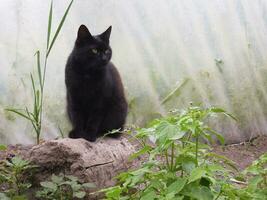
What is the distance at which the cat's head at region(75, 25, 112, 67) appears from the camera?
8.82 feet

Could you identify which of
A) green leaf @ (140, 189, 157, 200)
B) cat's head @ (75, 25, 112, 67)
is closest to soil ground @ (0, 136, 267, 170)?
cat's head @ (75, 25, 112, 67)

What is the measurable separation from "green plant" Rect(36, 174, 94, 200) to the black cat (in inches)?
18.6

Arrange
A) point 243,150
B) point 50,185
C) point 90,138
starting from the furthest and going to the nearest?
point 243,150 → point 90,138 → point 50,185

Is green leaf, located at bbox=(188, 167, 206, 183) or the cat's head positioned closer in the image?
green leaf, located at bbox=(188, 167, 206, 183)

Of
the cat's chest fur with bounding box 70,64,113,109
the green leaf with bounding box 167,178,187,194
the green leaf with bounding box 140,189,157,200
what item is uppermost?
the cat's chest fur with bounding box 70,64,113,109

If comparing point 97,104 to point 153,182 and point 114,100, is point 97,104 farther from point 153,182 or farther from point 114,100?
point 153,182

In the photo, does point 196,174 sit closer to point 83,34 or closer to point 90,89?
point 90,89

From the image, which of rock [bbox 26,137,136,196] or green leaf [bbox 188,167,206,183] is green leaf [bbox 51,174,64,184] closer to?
rock [bbox 26,137,136,196]

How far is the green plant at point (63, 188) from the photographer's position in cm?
205

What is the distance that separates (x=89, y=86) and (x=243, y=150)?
1.67 metres

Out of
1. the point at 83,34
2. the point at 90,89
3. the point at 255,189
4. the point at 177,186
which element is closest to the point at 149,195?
the point at 177,186

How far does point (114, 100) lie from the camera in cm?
278

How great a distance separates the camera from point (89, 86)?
8.78 ft

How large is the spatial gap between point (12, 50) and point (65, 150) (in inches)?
50.3
